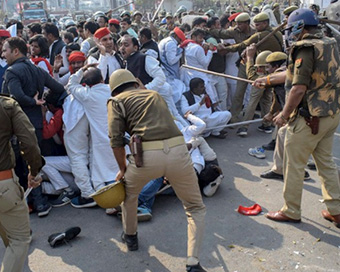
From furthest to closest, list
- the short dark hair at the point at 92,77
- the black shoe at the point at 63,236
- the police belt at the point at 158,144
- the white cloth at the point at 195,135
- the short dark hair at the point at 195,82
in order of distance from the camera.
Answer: the short dark hair at the point at 195,82
the white cloth at the point at 195,135
the short dark hair at the point at 92,77
the black shoe at the point at 63,236
the police belt at the point at 158,144

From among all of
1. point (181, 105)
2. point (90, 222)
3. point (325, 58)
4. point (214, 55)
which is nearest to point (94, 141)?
point (90, 222)

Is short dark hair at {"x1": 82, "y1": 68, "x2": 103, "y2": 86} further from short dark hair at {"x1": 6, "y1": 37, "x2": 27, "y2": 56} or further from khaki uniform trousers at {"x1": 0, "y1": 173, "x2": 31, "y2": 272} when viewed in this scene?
khaki uniform trousers at {"x1": 0, "y1": 173, "x2": 31, "y2": 272}

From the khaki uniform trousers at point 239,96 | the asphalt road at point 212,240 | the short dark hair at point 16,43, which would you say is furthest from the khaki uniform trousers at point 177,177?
the khaki uniform trousers at point 239,96

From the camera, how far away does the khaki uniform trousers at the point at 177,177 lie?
10.9 ft

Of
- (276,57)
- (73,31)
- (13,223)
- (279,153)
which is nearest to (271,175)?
(279,153)

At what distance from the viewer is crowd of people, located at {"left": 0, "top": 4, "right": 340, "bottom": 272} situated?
3.42 meters

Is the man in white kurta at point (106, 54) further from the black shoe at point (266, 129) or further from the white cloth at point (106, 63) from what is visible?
the black shoe at point (266, 129)

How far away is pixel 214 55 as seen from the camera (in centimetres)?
805

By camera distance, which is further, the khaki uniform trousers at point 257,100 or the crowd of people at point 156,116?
the khaki uniform trousers at point 257,100

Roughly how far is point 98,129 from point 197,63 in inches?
129

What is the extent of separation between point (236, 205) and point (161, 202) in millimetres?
880

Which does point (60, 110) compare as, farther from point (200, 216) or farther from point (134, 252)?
point (200, 216)

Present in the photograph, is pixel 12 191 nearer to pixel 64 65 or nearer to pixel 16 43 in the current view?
pixel 16 43

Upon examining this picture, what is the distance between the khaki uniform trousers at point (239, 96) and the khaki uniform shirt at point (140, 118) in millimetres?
4411
